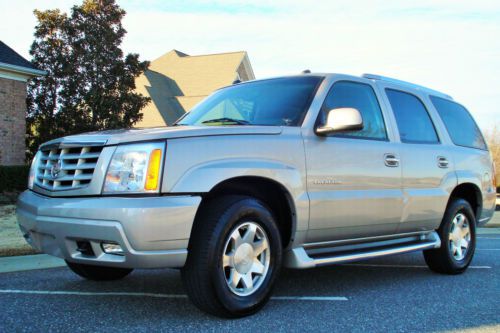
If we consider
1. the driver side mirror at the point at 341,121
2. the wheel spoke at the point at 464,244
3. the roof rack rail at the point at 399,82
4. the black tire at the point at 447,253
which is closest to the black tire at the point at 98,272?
the driver side mirror at the point at 341,121

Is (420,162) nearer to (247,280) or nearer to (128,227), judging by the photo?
(247,280)

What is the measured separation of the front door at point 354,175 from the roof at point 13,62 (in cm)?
1435

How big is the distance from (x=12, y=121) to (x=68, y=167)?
49.0ft

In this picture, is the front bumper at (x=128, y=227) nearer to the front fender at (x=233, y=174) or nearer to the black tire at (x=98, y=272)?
the front fender at (x=233, y=174)

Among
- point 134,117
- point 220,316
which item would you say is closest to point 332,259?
point 220,316

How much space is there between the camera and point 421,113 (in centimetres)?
605

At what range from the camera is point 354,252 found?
4859mm

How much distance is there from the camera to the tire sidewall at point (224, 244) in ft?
12.2

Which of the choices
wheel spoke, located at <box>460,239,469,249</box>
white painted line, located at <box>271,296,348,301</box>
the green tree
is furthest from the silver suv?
the green tree

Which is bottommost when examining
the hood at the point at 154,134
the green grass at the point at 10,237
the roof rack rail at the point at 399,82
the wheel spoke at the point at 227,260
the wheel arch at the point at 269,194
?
the green grass at the point at 10,237

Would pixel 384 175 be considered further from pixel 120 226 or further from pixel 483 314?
pixel 120 226

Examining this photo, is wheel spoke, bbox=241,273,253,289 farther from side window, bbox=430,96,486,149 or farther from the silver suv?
side window, bbox=430,96,486,149

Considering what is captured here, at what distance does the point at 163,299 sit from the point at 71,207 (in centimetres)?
134

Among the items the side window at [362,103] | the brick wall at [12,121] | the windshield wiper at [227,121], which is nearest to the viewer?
the windshield wiper at [227,121]
